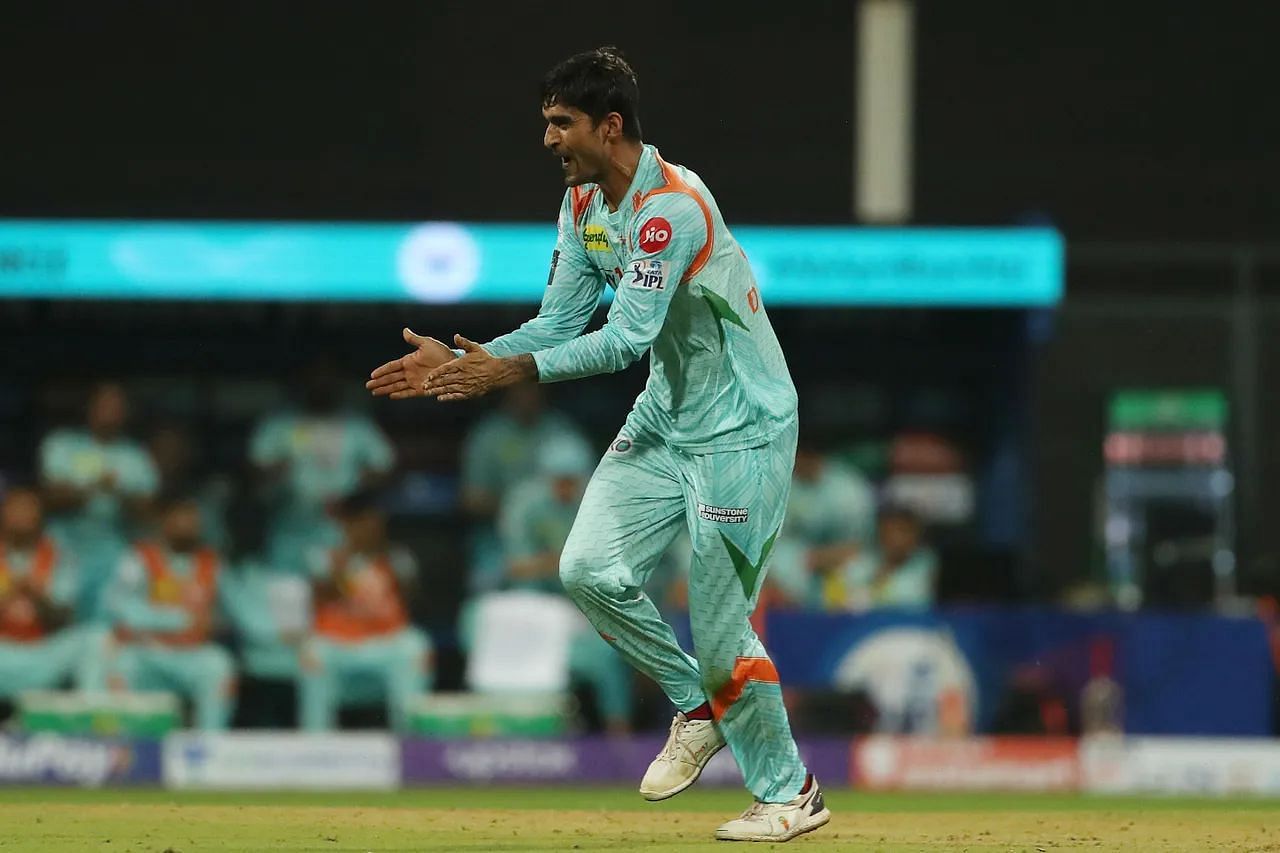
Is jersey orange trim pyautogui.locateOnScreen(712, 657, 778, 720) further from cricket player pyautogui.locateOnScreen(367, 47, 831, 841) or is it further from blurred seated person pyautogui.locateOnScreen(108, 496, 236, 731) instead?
blurred seated person pyautogui.locateOnScreen(108, 496, 236, 731)

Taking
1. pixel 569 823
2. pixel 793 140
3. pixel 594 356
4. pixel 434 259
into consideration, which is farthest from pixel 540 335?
pixel 793 140

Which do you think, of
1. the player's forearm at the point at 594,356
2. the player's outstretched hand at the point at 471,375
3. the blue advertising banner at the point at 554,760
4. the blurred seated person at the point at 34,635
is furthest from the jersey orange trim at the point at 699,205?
the blurred seated person at the point at 34,635

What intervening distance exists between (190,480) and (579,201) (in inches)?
267

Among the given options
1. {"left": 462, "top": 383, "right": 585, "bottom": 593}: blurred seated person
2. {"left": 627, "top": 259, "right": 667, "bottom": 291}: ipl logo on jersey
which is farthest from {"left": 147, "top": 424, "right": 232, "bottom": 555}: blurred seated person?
{"left": 627, "top": 259, "right": 667, "bottom": 291}: ipl logo on jersey

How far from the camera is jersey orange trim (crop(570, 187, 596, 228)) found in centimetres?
627

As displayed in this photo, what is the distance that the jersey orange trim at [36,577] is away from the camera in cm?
1103

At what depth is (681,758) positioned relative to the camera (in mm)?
6266

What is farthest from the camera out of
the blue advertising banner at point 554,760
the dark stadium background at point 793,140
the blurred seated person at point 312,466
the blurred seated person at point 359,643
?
the dark stadium background at point 793,140

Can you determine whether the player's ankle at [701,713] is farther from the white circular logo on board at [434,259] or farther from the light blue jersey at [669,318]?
the white circular logo on board at [434,259]

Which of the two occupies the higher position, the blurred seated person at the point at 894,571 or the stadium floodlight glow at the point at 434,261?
the stadium floodlight glow at the point at 434,261

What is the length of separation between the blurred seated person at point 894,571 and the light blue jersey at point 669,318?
17.2ft

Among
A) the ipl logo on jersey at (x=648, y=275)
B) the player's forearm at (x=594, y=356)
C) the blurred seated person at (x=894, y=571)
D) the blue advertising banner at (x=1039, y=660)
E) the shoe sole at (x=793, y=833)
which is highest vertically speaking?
the ipl logo on jersey at (x=648, y=275)

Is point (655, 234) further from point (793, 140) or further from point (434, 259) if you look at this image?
point (793, 140)

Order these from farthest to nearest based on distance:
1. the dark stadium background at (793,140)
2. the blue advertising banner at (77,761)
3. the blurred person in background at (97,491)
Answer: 1. the dark stadium background at (793,140)
2. the blurred person in background at (97,491)
3. the blue advertising banner at (77,761)
